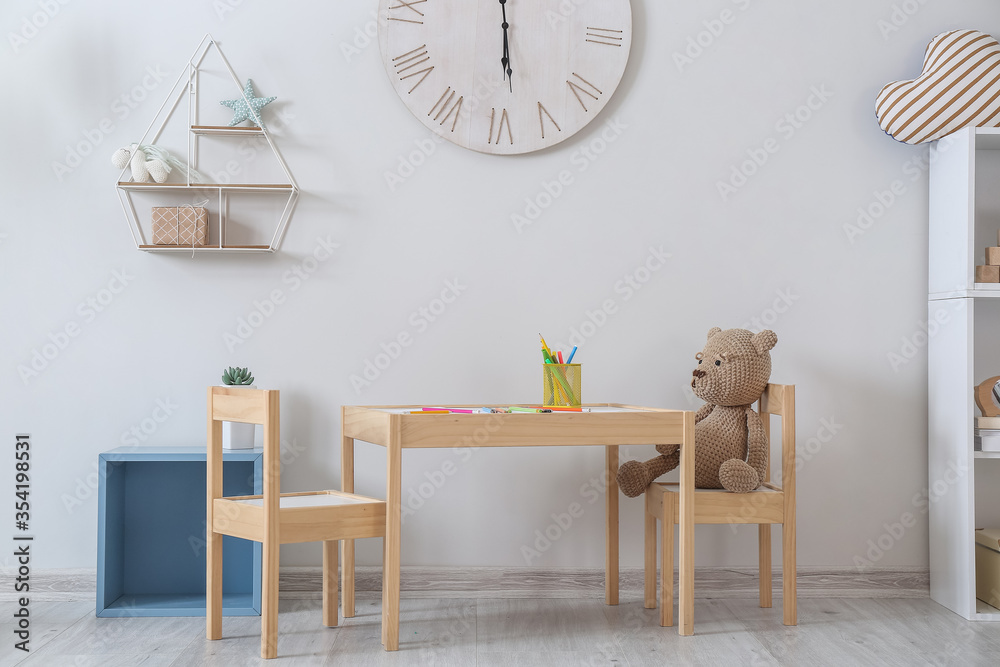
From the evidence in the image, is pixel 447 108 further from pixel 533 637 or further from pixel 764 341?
pixel 533 637

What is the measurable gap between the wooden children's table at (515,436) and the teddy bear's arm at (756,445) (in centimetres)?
25

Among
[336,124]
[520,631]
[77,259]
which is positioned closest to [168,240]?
[77,259]

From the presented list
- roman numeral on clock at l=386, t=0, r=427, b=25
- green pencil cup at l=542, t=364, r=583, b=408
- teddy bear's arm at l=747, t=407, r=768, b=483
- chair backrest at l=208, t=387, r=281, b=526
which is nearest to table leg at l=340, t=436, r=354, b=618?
chair backrest at l=208, t=387, r=281, b=526

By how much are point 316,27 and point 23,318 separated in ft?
3.92

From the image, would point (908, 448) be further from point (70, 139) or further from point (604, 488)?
point (70, 139)

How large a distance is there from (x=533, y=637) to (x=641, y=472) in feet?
1.68

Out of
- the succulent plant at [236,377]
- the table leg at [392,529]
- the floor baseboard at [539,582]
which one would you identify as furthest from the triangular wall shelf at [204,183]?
the floor baseboard at [539,582]

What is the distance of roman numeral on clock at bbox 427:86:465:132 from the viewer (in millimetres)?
2246

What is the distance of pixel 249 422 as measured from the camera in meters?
1.73

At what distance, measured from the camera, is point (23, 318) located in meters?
2.21

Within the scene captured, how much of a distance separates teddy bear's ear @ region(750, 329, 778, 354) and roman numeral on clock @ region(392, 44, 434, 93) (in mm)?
1203

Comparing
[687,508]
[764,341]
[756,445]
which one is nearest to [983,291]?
[764,341]

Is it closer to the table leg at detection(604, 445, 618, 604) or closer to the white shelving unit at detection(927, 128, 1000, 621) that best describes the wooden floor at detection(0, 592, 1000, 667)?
the table leg at detection(604, 445, 618, 604)

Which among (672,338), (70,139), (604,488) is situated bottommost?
(604,488)
